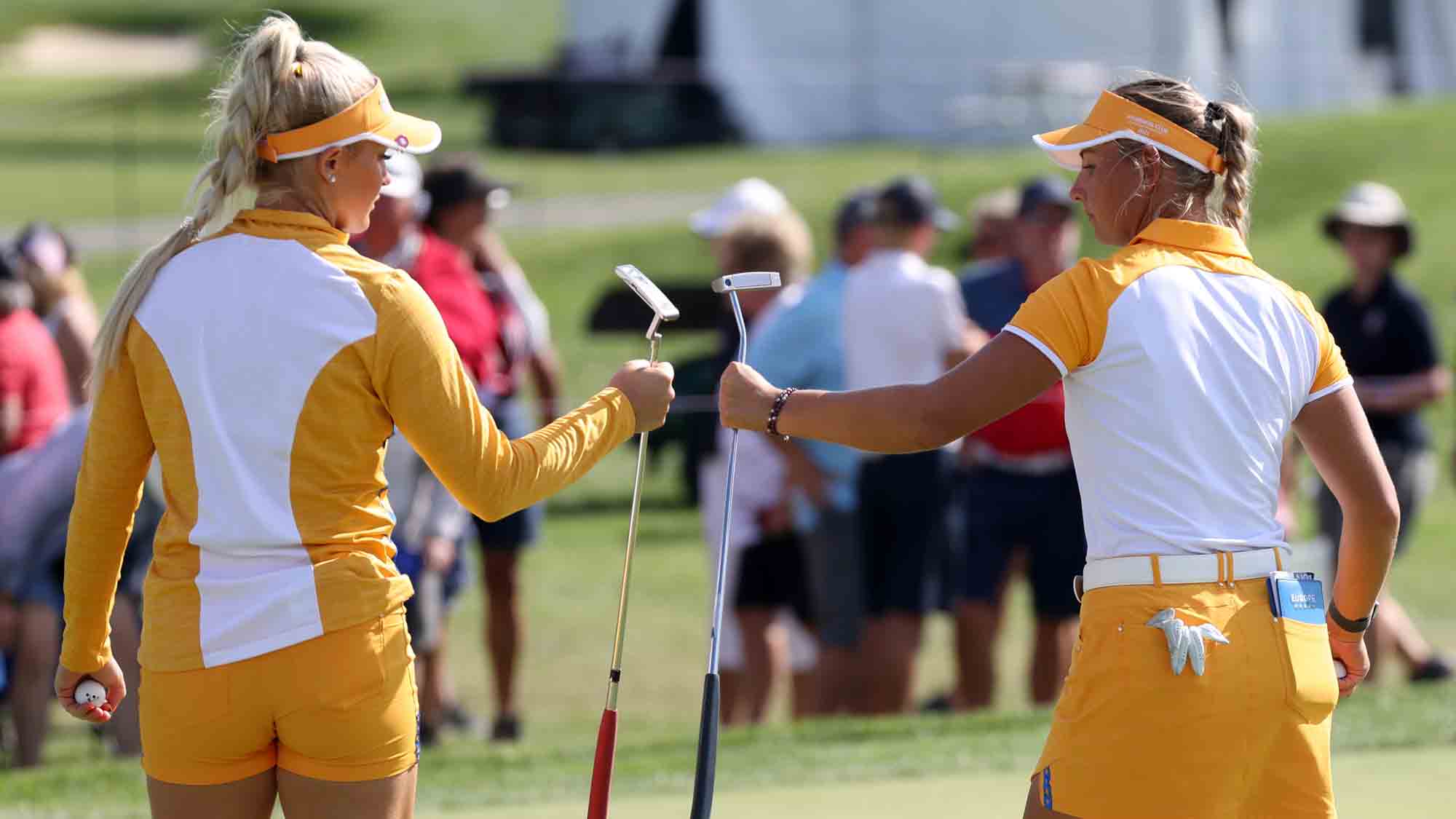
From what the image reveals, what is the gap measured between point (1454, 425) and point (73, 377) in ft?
36.5

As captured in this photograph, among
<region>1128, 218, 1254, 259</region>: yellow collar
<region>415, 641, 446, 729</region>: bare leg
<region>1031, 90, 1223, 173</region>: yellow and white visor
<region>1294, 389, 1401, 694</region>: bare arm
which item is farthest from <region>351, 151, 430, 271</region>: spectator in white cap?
<region>1294, 389, 1401, 694</region>: bare arm

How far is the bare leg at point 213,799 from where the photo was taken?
9.98 ft

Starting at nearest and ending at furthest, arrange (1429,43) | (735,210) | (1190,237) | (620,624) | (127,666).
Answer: (1190,237) → (620,624) → (127,666) → (735,210) → (1429,43)

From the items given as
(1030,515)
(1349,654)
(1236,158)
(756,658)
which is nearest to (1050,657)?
(1030,515)

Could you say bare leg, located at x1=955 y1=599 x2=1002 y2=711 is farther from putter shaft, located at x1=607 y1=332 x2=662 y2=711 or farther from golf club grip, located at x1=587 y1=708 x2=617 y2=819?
golf club grip, located at x1=587 y1=708 x2=617 y2=819

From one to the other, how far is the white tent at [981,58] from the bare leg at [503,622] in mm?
14249

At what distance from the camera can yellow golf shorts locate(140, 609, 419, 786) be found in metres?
3.00

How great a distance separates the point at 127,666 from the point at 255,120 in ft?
11.9

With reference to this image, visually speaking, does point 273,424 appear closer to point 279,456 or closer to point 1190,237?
point 279,456

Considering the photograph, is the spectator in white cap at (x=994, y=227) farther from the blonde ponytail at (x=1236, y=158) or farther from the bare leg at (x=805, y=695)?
the blonde ponytail at (x=1236, y=158)

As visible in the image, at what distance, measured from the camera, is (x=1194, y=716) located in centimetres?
307

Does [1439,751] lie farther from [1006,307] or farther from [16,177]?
[16,177]

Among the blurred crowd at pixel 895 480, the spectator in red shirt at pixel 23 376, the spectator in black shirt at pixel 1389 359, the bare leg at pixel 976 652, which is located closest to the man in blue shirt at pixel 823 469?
the blurred crowd at pixel 895 480

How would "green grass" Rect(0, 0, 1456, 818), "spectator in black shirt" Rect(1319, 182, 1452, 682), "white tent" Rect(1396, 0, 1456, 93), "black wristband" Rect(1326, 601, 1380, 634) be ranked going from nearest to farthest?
"black wristband" Rect(1326, 601, 1380, 634), "green grass" Rect(0, 0, 1456, 818), "spectator in black shirt" Rect(1319, 182, 1452, 682), "white tent" Rect(1396, 0, 1456, 93)
